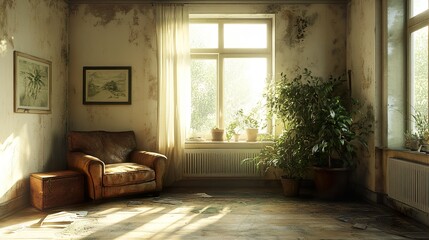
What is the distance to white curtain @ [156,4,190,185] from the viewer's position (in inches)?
216

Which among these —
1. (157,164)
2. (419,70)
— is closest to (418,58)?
(419,70)

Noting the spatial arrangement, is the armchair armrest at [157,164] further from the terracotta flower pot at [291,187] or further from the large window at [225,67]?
the terracotta flower pot at [291,187]

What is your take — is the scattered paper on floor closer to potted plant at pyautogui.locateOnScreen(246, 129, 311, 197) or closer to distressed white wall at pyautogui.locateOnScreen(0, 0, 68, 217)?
potted plant at pyautogui.locateOnScreen(246, 129, 311, 197)

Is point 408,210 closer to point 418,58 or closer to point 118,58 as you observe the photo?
point 418,58

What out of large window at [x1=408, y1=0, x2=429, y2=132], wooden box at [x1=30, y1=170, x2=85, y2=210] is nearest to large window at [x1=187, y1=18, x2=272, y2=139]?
wooden box at [x1=30, y1=170, x2=85, y2=210]

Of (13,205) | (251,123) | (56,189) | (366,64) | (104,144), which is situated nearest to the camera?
(13,205)

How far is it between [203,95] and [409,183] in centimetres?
328

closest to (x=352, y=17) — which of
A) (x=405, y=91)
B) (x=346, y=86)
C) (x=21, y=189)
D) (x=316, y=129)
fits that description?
(x=346, y=86)

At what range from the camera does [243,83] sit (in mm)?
5902

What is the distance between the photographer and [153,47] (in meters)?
5.69

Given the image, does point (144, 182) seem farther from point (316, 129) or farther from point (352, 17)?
point (352, 17)

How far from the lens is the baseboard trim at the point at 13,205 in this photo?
156 inches

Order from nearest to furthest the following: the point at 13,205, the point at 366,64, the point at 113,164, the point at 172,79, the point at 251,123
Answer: the point at 13,205 < the point at 366,64 < the point at 113,164 < the point at 172,79 < the point at 251,123

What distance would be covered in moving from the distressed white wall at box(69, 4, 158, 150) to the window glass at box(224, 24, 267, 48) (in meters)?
1.25
